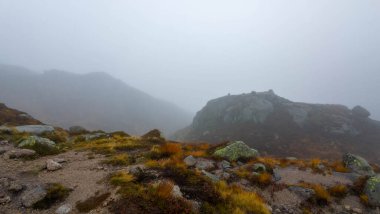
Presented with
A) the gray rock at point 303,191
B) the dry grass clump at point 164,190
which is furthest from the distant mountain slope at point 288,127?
the dry grass clump at point 164,190

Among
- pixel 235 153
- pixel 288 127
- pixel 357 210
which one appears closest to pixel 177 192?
pixel 357 210

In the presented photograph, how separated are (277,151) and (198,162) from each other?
144ft

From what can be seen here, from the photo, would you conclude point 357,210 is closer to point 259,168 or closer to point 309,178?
point 309,178

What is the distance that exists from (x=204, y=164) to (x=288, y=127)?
197ft

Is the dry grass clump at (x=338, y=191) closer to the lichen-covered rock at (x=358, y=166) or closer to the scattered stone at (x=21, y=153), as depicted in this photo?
the lichen-covered rock at (x=358, y=166)

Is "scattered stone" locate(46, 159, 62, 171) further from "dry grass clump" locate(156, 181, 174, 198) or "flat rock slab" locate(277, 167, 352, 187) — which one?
"flat rock slab" locate(277, 167, 352, 187)

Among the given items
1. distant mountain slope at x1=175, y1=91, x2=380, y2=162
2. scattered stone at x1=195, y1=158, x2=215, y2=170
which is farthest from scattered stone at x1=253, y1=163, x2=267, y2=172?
distant mountain slope at x1=175, y1=91, x2=380, y2=162

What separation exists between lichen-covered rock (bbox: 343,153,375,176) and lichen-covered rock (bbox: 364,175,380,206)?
16.0 ft

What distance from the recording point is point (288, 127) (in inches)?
2672

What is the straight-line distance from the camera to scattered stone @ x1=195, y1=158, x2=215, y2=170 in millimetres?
14180

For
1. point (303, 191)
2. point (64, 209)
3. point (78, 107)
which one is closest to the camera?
point (64, 209)

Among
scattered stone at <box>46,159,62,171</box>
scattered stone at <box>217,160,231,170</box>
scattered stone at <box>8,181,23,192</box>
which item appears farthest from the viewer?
scattered stone at <box>217,160,231,170</box>

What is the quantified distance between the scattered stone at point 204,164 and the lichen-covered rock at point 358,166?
11.5 metres

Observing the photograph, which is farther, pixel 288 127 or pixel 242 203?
pixel 288 127
